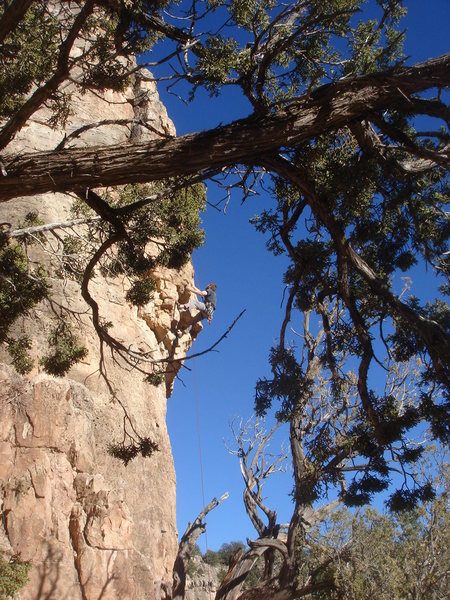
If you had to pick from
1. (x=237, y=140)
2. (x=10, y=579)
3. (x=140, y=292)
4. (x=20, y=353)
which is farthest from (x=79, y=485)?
(x=237, y=140)

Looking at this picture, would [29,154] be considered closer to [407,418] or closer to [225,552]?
[407,418]

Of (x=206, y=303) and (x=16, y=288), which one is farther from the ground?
(x=206, y=303)

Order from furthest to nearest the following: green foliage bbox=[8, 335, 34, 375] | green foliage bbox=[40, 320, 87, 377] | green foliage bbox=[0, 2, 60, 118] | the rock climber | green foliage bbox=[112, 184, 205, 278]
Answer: the rock climber → green foliage bbox=[8, 335, 34, 375] → green foliage bbox=[112, 184, 205, 278] → green foliage bbox=[40, 320, 87, 377] → green foliage bbox=[0, 2, 60, 118]

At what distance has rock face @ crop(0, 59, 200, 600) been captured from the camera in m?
10.6

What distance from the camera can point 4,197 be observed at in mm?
4914

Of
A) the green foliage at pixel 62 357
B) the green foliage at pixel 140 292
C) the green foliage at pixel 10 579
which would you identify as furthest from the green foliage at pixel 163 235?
the green foliage at pixel 10 579

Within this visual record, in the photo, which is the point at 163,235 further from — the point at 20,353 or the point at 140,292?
the point at 20,353

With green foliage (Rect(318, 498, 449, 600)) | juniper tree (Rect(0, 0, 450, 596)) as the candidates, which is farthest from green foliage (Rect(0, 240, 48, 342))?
green foliage (Rect(318, 498, 449, 600))

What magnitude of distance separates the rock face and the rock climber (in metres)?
3.87

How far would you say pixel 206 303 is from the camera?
1866 centimetres

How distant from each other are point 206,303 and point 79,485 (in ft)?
26.6

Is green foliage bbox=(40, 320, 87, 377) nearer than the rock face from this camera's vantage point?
Yes

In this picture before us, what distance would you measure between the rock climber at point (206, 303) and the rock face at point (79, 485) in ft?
12.7

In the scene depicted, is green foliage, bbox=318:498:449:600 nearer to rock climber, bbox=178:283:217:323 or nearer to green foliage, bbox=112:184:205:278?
rock climber, bbox=178:283:217:323
